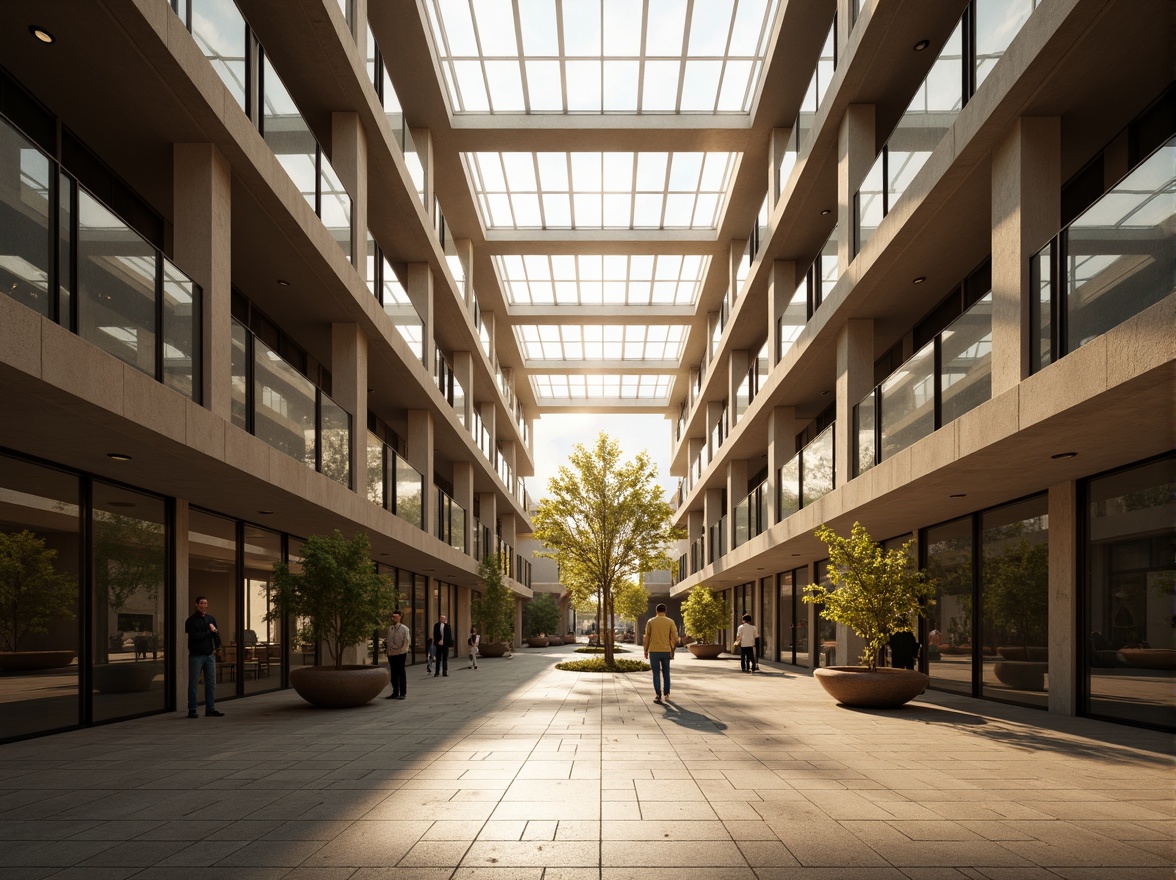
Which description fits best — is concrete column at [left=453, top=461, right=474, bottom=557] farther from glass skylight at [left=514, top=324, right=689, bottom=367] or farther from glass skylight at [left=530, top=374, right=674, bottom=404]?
glass skylight at [left=530, top=374, right=674, bottom=404]

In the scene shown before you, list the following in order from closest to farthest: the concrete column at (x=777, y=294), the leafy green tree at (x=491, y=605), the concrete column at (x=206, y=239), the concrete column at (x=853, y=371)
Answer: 1. the concrete column at (x=206, y=239)
2. the concrete column at (x=853, y=371)
3. the concrete column at (x=777, y=294)
4. the leafy green tree at (x=491, y=605)

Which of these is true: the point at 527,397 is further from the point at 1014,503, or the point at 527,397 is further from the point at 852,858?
the point at 852,858

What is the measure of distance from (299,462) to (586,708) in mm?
6411

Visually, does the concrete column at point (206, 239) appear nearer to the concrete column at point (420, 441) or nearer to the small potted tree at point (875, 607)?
the small potted tree at point (875, 607)

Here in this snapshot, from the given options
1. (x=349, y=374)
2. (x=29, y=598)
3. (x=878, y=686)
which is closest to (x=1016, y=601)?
(x=878, y=686)

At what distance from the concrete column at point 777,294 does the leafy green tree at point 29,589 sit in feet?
61.3

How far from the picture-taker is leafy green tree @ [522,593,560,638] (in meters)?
57.8

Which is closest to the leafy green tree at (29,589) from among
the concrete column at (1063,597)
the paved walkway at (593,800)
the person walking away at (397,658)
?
the paved walkway at (593,800)

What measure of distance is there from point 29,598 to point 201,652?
3260 mm

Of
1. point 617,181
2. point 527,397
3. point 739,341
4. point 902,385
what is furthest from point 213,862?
point 527,397

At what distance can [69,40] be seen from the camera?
967 centimetres

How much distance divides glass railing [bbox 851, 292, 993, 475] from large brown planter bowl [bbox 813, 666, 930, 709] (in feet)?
12.3

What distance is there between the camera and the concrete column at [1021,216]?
449 inches

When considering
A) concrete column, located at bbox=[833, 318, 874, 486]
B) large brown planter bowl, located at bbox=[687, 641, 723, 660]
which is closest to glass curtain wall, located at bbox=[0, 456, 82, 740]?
concrete column, located at bbox=[833, 318, 874, 486]
